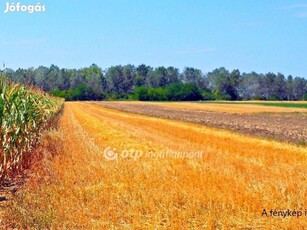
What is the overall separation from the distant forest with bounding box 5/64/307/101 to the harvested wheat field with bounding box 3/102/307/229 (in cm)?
12626

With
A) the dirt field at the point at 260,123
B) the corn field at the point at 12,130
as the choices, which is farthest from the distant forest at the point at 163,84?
the corn field at the point at 12,130

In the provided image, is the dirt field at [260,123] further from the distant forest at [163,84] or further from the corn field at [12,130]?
the distant forest at [163,84]

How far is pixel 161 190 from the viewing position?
367 inches

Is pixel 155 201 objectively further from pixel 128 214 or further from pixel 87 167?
pixel 87 167

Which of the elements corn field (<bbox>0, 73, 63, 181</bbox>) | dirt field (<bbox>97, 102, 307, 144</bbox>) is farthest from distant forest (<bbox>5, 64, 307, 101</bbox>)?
corn field (<bbox>0, 73, 63, 181</bbox>)

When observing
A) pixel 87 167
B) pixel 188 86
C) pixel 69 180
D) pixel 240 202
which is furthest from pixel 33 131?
pixel 188 86

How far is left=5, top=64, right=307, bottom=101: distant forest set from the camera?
14688 centimetres

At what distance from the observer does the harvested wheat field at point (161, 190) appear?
7363 millimetres

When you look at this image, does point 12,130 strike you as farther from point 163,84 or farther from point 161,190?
point 163,84

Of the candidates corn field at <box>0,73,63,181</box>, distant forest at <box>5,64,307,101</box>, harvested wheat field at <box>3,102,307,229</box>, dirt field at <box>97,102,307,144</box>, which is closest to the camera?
harvested wheat field at <box>3,102,307,229</box>

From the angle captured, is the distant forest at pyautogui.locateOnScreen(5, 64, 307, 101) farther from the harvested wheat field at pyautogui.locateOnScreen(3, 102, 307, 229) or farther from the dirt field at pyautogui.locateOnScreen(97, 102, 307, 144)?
the harvested wheat field at pyautogui.locateOnScreen(3, 102, 307, 229)

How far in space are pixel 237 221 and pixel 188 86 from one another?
142520 millimetres

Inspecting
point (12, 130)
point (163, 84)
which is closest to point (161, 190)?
point (12, 130)

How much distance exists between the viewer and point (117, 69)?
580ft
